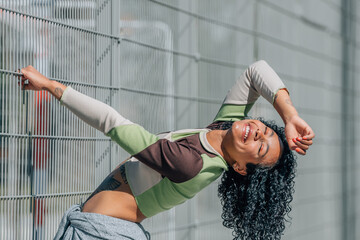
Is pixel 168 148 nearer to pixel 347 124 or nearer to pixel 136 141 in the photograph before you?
pixel 136 141

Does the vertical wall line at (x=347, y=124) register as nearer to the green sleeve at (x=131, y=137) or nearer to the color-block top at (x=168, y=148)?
the color-block top at (x=168, y=148)

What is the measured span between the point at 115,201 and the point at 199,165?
1.20 ft

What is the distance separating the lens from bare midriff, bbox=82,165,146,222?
259 cm

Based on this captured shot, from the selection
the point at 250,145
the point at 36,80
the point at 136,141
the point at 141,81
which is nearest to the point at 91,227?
the point at 136,141

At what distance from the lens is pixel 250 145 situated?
263cm

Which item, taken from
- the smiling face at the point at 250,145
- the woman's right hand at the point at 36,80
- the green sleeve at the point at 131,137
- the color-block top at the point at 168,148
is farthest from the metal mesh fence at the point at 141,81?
the smiling face at the point at 250,145

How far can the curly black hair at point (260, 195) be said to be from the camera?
2.80 metres

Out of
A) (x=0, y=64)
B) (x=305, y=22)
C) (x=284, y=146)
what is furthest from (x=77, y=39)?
(x=305, y=22)

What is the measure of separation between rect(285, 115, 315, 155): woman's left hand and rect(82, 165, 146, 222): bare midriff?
0.66 m

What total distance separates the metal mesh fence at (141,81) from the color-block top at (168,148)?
55 cm

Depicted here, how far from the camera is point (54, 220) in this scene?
3066 millimetres

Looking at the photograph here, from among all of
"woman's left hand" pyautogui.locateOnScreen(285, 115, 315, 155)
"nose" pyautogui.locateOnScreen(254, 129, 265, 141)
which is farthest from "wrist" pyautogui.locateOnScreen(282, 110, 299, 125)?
"nose" pyautogui.locateOnScreen(254, 129, 265, 141)

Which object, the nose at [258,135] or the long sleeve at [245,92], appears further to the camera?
the long sleeve at [245,92]

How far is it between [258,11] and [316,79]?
150 cm
